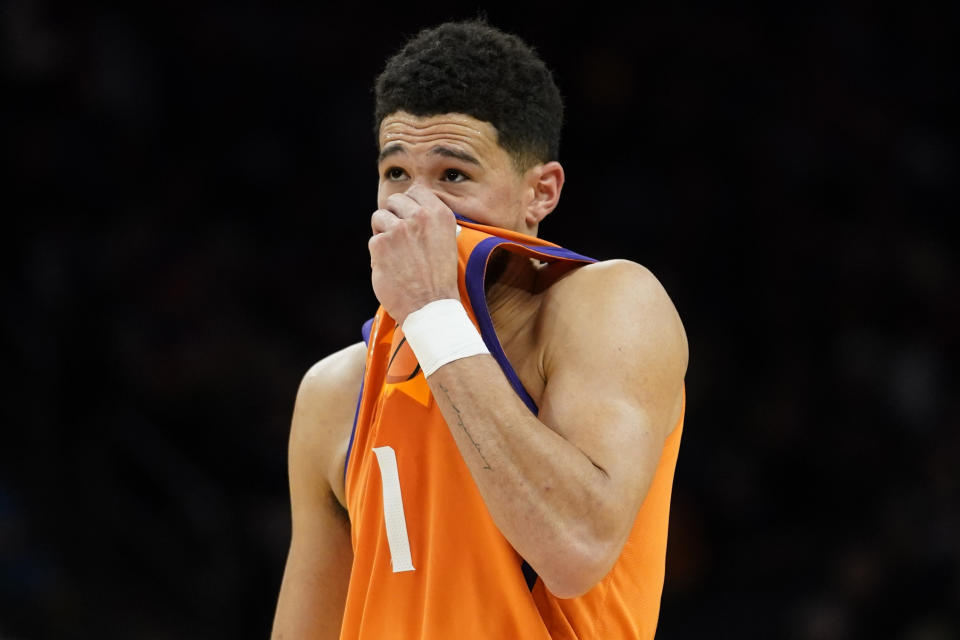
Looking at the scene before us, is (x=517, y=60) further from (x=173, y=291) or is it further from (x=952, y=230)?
(x=952, y=230)

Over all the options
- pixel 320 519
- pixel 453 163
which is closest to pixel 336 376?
pixel 320 519

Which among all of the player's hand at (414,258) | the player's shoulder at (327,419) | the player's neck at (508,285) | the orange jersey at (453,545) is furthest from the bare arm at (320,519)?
the player's hand at (414,258)

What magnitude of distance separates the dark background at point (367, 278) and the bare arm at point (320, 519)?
269 cm

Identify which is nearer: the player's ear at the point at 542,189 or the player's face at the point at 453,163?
the player's face at the point at 453,163

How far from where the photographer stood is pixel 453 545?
1846 millimetres

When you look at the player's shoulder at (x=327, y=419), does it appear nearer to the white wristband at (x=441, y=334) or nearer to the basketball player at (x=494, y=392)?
the basketball player at (x=494, y=392)

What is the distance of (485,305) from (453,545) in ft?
1.31

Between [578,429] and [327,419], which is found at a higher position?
[578,429]

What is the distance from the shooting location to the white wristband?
1.72 meters

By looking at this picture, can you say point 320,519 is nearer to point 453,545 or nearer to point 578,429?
point 453,545

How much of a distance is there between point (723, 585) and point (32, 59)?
4.39m

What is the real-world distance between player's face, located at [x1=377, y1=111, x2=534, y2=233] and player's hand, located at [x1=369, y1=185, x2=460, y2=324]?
0.52 feet

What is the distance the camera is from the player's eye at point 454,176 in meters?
2.03

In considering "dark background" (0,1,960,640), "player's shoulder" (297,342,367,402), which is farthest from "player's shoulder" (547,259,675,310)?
"dark background" (0,1,960,640)
